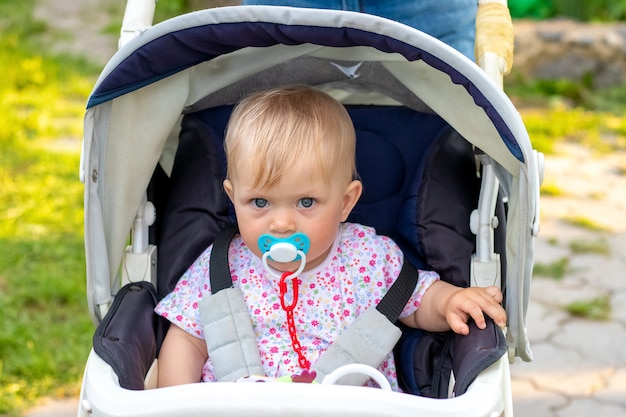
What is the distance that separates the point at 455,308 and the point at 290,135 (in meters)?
0.53

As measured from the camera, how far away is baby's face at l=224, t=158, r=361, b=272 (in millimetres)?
2084

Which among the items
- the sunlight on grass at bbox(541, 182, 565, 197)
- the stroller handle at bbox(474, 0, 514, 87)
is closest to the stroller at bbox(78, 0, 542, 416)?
the stroller handle at bbox(474, 0, 514, 87)

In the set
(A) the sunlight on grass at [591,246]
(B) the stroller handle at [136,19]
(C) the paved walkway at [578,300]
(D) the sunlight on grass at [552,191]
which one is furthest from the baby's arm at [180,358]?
(D) the sunlight on grass at [552,191]

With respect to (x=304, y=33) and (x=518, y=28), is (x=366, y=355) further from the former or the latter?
(x=518, y=28)

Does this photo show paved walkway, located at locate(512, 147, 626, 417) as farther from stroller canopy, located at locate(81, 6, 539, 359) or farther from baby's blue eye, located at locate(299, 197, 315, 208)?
baby's blue eye, located at locate(299, 197, 315, 208)

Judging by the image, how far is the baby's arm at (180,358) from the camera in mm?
2184

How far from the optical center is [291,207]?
210 cm

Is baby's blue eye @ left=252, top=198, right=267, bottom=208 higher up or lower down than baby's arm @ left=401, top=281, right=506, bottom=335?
higher up

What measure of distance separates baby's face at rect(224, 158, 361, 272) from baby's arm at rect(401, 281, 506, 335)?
0.29m

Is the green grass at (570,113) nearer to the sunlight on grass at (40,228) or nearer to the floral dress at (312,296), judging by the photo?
the sunlight on grass at (40,228)

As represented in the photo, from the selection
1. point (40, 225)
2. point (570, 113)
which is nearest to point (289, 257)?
point (40, 225)

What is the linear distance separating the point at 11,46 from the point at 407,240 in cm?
472

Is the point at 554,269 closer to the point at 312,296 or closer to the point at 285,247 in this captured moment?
the point at 312,296

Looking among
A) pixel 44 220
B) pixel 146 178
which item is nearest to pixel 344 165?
pixel 146 178
